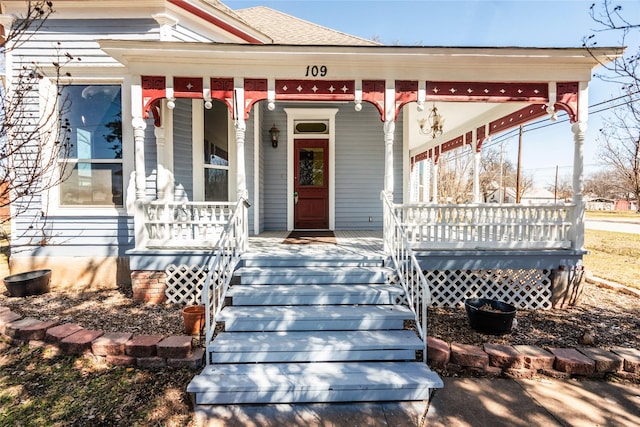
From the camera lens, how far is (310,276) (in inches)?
166

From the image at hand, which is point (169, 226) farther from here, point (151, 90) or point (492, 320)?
point (492, 320)

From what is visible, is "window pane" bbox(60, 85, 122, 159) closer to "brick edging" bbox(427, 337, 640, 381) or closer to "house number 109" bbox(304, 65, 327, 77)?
"house number 109" bbox(304, 65, 327, 77)

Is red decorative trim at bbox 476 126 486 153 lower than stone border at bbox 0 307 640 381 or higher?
higher

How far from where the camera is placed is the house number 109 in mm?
4871

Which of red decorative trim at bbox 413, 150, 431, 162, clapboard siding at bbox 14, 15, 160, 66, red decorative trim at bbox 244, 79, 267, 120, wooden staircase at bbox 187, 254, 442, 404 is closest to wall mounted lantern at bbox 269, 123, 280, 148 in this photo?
red decorative trim at bbox 244, 79, 267, 120

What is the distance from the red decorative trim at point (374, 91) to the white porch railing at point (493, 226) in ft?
5.46

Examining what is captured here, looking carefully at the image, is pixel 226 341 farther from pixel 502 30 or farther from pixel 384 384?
pixel 502 30

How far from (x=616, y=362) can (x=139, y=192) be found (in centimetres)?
604

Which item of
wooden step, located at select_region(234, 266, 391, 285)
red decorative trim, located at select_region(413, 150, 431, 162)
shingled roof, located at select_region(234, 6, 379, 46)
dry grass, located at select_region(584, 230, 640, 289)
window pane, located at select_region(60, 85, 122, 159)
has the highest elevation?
shingled roof, located at select_region(234, 6, 379, 46)

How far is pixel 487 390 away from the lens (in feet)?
9.77

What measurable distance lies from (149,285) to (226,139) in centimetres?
291

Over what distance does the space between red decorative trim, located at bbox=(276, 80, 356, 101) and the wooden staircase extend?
8.02 ft

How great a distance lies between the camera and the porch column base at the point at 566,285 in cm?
485

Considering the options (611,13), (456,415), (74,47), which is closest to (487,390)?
(456,415)
